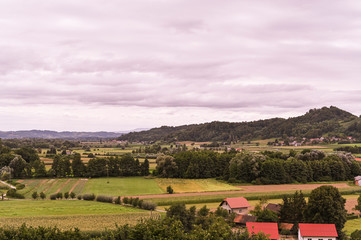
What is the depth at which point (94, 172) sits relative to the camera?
81.2 meters

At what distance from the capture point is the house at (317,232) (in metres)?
36.0

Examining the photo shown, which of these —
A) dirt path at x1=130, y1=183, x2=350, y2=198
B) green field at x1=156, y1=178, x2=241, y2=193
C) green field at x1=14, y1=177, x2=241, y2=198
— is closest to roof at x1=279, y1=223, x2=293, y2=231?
dirt path at x1=130, y1=183, x2=350, y2=198

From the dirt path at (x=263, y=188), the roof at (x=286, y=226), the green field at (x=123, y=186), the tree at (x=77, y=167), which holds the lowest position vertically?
the roof at (x=286, y=226)

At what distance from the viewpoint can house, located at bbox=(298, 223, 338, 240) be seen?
36.0m

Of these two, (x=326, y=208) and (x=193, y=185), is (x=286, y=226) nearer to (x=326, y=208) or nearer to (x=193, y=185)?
(x=326, y=208)

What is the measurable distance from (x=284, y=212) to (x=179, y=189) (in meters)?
27.2

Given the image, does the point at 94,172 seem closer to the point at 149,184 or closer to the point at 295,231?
the point at 149,184

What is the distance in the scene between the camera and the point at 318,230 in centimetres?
3647

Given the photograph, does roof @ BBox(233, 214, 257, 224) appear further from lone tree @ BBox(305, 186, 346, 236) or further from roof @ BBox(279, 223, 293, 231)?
lone tree @ BBox(305, 186, 346, 236)

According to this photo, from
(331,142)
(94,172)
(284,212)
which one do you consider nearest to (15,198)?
(94,172)

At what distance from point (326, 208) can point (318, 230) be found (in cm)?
485

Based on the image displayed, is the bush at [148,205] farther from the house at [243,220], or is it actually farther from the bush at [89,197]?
the house at [243,220]

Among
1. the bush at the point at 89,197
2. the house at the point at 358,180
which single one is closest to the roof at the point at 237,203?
the bush at the point at 89,197

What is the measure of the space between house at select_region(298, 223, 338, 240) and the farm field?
18.5m
